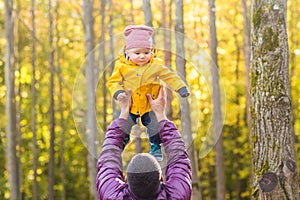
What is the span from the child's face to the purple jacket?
0.59 m

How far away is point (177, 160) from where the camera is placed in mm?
3141

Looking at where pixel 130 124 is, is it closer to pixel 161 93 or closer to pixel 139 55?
pixel 161 93

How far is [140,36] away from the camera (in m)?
3.68

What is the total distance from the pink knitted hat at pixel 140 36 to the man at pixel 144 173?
573mm

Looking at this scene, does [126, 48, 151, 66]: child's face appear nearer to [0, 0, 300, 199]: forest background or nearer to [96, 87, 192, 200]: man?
[96, 87, 192, 200]: man

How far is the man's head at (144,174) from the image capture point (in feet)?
9.46

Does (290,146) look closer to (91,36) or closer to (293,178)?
(293,178)

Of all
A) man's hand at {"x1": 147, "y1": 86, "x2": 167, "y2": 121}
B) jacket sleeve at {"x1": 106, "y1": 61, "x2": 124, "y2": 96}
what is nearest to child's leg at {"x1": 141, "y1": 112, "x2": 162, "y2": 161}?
man's hand at {"x1": 147, "y1": 86, "x2": 167, "y2": 121}

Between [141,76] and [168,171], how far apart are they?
2.57 feet

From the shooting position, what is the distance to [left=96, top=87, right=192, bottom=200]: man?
2898 mm

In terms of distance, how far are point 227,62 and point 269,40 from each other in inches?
796

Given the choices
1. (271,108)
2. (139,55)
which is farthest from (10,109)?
(139,55)

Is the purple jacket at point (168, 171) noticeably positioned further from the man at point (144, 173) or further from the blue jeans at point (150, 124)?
the blue jeans at point (150, 124)

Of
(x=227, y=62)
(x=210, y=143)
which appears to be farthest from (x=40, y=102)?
(x=210, y=143)
